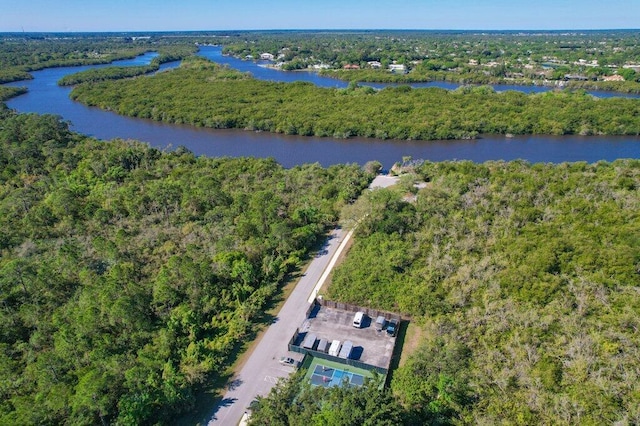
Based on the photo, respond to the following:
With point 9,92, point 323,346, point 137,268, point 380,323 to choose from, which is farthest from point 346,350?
point 9,92

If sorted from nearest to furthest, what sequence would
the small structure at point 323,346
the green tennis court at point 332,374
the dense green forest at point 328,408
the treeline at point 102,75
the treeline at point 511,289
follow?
the dense green forest at point 328,408 < the treeline at point 511,289 < the green tennis court at point 332,374 < the small structure at point 323,346 < the treeline at point 102,75

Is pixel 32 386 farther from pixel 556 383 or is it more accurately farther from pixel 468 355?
pixel 556 383

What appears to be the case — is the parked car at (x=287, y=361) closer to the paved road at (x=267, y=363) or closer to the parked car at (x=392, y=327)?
the paved road at (x=267, y=363)

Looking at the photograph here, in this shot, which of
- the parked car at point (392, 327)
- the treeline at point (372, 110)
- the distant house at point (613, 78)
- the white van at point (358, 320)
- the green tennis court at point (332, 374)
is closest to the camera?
the green tennis court at point (332, 374)

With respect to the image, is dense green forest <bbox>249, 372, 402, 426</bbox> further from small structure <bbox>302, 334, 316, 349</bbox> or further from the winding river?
the winding river

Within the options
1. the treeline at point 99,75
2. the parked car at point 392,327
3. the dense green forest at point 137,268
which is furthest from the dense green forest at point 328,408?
the treeline at point 99,75

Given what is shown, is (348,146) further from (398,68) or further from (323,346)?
(398,68)

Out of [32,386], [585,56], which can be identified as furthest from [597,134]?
[585,56]
